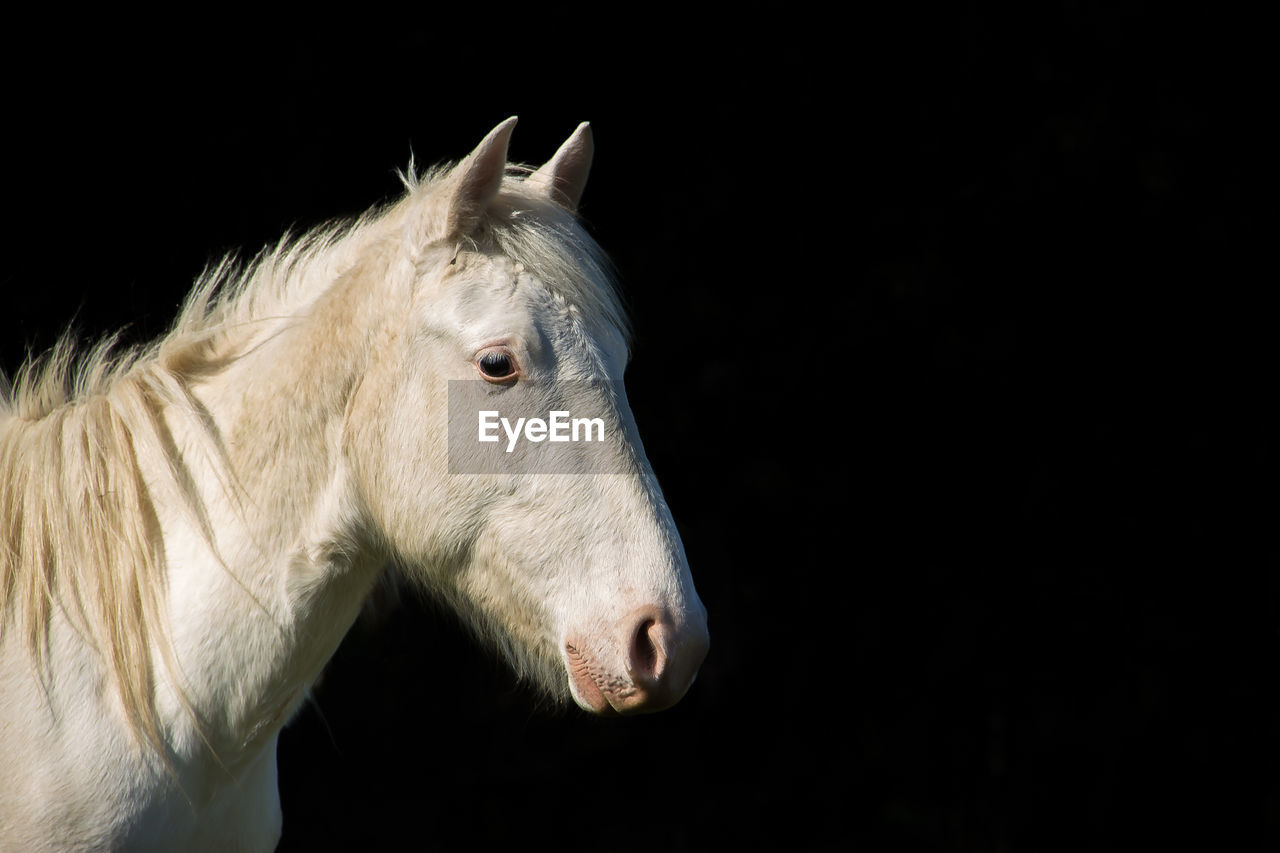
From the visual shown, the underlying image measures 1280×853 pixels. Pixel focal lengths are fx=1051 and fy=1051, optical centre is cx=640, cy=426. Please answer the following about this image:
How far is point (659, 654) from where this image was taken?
3.56ft

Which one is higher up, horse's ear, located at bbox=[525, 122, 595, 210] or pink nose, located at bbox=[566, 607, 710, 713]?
horse's ear, located at bbox=[525, 122, 595, 210]

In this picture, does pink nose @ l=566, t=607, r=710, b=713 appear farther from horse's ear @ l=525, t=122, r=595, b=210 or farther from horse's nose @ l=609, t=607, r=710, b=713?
horse's ear @ l=525, t=122, r=595, b=210

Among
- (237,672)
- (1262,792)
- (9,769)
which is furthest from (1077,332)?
(9,769)

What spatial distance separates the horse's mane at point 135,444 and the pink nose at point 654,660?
0.37m

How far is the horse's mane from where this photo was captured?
4.05 ft

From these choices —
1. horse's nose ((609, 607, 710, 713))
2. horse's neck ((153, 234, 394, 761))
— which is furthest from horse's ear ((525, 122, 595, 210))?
horse's nose ((609, 607, 710, 713))

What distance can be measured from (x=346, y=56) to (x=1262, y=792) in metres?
3.48

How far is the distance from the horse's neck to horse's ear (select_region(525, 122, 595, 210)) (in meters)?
0.29

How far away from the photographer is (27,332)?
2.59 metres

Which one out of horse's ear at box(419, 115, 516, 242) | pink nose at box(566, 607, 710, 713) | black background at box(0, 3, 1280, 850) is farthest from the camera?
black background at box(0, 3, 1280, 850)

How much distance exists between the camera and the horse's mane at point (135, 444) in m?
1.23

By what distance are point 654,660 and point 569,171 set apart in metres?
0.69

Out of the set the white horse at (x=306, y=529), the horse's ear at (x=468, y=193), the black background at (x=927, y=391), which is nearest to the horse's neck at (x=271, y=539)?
the white horse at (x=306, y=529)

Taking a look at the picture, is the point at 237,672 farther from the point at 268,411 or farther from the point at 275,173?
the point at 275,173
